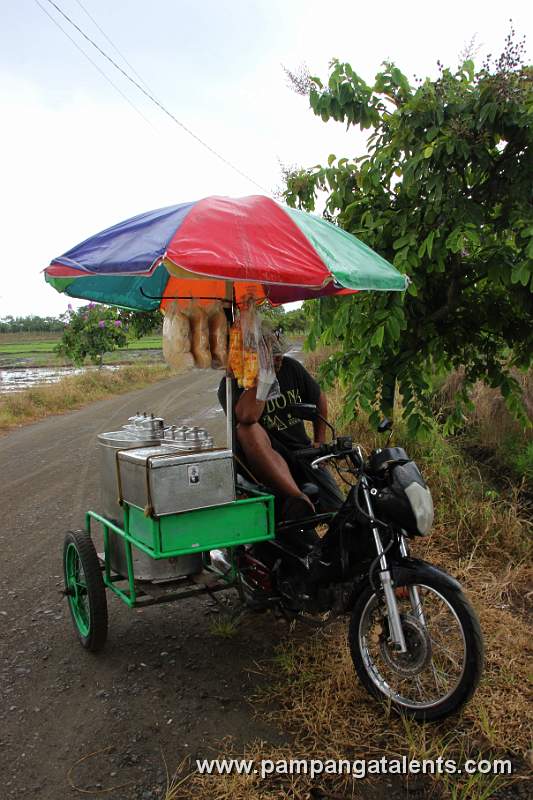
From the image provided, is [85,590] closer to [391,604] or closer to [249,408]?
[249,408]

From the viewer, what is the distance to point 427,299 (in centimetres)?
413

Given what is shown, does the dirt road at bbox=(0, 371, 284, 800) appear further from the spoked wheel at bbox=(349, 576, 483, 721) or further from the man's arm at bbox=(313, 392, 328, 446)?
the man's arm at bbox=(313, 392, 328, 446)

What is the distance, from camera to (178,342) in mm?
3115

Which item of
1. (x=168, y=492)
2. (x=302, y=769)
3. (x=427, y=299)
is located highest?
(x=427, y=299)

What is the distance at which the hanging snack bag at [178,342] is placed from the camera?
312cm

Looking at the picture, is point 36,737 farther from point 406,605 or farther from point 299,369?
point 299,369

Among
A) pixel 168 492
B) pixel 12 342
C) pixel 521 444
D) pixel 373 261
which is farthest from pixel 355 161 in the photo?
pixel 12 342

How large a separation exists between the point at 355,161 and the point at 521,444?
15.8 feet

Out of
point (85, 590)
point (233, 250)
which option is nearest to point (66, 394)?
point (85, 590)

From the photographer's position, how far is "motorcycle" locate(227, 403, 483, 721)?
246 centimetres

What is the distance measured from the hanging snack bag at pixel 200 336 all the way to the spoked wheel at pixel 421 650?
4.55 ft

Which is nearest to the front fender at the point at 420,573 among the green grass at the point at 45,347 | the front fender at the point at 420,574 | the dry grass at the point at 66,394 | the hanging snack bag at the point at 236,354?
the front fender at the point at 420,574

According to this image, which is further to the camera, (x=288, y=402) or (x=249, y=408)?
(x=288, y=402)

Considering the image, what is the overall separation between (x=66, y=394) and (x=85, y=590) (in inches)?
455
